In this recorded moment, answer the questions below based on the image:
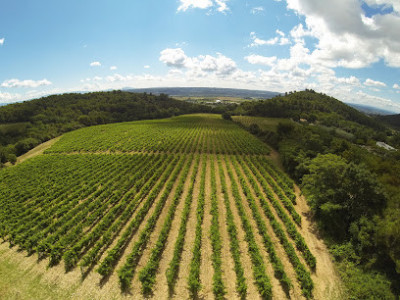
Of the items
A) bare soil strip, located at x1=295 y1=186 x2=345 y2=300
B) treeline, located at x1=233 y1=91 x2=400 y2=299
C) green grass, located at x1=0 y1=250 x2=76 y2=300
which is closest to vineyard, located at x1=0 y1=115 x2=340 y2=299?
bare soil strip, located at x1=295 y1=186 x2=345 y2=300

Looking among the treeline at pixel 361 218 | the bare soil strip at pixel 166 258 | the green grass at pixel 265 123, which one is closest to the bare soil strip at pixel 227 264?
the bare soil strip at pixel 166 258

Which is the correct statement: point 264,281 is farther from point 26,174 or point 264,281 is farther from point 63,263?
point 26,174

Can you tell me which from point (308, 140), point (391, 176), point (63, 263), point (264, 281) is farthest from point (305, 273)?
point (308, 140)

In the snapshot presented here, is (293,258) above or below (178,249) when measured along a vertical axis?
below

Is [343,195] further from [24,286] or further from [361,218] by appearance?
[24,286]

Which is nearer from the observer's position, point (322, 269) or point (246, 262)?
point (322, 269)

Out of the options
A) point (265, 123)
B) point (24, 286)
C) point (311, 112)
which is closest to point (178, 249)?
point (24, 286)

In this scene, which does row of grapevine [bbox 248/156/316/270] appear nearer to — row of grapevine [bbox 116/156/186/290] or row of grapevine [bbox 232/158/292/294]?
row of grapevine [bbox 232/158/292/294]
